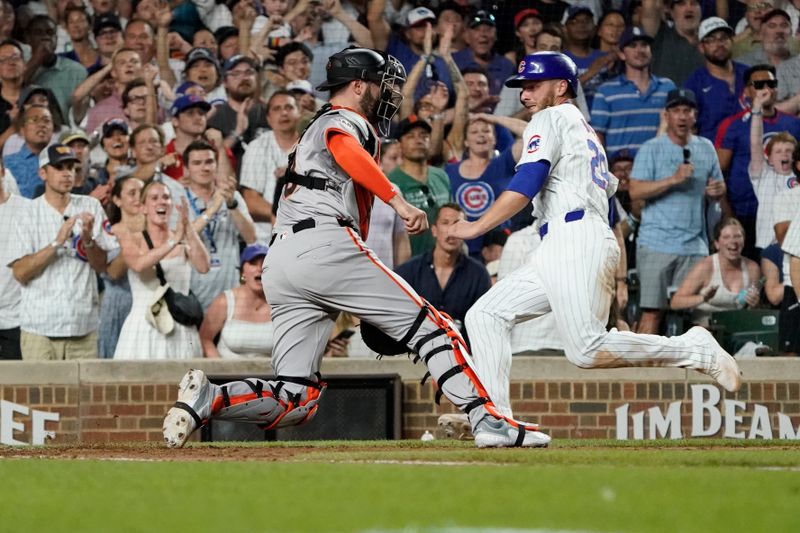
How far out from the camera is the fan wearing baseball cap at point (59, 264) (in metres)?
10.7

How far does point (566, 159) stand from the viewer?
21.0ft

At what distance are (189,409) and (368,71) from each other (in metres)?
1.85

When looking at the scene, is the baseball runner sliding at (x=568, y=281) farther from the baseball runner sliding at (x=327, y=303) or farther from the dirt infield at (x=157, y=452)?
the dirt infield at (x=157, y=452)

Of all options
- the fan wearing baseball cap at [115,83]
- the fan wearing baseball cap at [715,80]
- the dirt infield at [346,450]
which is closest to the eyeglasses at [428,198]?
the fan wearing baseball cap at [715,80]

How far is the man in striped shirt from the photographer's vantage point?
1124 cm

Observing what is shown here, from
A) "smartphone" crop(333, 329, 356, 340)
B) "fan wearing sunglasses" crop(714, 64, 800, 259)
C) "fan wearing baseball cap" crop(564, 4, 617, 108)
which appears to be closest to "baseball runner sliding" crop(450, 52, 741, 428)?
"smartphone" crop(333, 329, 356, 340)

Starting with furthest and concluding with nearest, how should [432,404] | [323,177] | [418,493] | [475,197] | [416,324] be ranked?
1. [475,197]
2. [432,404]
3. [323,177]
4. [416,324]
5. [418,493]

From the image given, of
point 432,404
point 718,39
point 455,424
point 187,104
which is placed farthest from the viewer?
point 718,39

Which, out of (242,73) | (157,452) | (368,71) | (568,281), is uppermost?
(242,73)

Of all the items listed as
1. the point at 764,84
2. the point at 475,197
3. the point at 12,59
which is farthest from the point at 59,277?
the point at 764,84

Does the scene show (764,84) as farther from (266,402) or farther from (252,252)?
(266,402)

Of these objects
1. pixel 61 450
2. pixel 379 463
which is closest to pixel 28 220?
pixel 61 450

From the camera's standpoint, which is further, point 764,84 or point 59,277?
point 764,84

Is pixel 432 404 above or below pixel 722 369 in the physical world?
below
